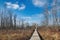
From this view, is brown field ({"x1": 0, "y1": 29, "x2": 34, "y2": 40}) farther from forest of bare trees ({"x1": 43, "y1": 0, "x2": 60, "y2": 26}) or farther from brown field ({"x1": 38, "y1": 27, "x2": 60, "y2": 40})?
forest of bare trees ({"x1": 43, "y1": 0, "x2": 60, "y2": 26})

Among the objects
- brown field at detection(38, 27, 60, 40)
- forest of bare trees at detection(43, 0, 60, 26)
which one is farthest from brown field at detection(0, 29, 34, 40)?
forest of bare trees at detection(43, 0, 60, 26)

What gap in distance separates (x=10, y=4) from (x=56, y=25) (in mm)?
1610

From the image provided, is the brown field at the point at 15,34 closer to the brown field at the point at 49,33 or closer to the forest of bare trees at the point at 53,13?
the brown field at the point at 49,33

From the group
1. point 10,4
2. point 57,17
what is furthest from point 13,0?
point 57,17

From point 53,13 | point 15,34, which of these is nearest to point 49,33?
point 53,13

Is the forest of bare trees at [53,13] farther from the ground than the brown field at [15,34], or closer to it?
farther from the ground

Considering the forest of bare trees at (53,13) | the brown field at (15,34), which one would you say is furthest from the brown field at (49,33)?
the brown field at (15,34)

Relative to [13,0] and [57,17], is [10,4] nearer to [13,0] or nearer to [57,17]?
[13,0]

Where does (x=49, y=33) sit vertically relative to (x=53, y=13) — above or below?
below

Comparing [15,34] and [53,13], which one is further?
[53,13]

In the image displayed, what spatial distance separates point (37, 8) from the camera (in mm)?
20578

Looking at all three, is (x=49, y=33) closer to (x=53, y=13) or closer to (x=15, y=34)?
(x=53, y=13)

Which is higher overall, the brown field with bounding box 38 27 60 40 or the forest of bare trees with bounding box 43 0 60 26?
the forest of bare trees with bounding box 43 0 60 26

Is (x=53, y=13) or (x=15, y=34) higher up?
(x=53, y=13)
